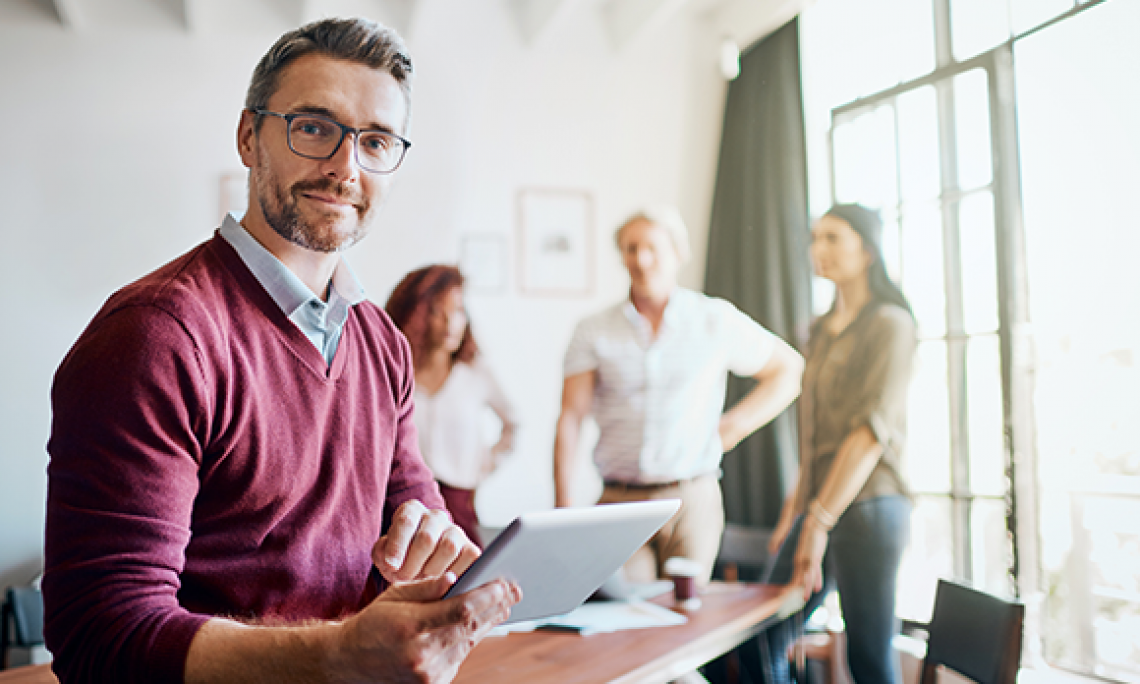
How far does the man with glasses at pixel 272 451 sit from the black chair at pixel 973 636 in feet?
4.49

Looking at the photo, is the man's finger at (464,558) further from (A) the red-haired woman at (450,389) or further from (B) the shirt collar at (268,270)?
(A) the red-haired woman at (450,389)

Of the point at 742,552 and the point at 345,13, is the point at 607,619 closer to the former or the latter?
the point at 742,552

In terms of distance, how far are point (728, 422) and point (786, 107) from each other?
115 cm

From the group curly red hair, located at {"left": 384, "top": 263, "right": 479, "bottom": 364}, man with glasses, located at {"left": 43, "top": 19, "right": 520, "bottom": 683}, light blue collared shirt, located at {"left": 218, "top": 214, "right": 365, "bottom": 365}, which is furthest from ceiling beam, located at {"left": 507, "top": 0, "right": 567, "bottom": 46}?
light blue collared shirt, located at {"left": 218, "top": 214, "right": 365, "bottom": 365}

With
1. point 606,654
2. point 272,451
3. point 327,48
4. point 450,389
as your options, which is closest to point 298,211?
point 327,48

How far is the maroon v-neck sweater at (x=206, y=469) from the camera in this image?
3.01ft

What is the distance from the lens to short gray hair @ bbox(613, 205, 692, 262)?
302 centimetres

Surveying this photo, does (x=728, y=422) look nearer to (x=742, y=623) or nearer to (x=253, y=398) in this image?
(x=742, y=623)

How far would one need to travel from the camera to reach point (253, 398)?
1.17 meters

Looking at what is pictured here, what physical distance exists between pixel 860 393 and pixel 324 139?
185cm

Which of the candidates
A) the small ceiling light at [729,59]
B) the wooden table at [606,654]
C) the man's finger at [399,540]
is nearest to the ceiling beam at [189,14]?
the small ceiling light at [729,59]

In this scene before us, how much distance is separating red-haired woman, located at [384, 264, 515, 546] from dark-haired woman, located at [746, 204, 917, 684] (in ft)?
3.61

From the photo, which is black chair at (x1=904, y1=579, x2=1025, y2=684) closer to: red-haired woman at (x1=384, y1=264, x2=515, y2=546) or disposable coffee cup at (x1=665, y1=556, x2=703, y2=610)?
disposable coffee cup at (x1=665, y1=556, x2=703, y2=610)

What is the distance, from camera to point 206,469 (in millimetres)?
1111
